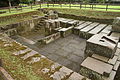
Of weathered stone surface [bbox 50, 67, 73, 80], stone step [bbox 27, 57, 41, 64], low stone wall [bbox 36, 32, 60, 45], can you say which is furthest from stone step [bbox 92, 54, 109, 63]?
low stone wall [bbox 36, 32, 60, 45]

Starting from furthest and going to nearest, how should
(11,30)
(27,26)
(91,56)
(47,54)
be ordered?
1. (27,26)
2. (11,30)
3. (47,54)
4. (91,56)

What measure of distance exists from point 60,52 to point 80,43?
5.06 ft

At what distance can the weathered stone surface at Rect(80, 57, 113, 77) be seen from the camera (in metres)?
2.39

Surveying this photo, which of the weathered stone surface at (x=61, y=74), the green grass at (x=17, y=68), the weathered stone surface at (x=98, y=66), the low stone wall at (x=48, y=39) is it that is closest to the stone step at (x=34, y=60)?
the green grass at (x=17, y=68)

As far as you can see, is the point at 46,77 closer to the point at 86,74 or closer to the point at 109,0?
the point at 86,74

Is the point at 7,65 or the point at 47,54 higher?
the point at 7,65

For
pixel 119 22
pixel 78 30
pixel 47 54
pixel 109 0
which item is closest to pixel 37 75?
pixel 47 54

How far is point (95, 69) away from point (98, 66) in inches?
6.8

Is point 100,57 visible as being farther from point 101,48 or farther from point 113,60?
point 113,60

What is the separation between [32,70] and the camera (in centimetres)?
218

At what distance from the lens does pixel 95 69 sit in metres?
2.48

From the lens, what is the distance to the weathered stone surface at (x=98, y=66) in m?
2.39

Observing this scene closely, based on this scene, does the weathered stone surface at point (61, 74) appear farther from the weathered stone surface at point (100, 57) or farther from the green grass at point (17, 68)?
the weathered stone surface at point (100, 57)

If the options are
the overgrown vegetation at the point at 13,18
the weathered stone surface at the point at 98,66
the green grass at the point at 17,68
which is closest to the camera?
the green grass at the point at 17,68
